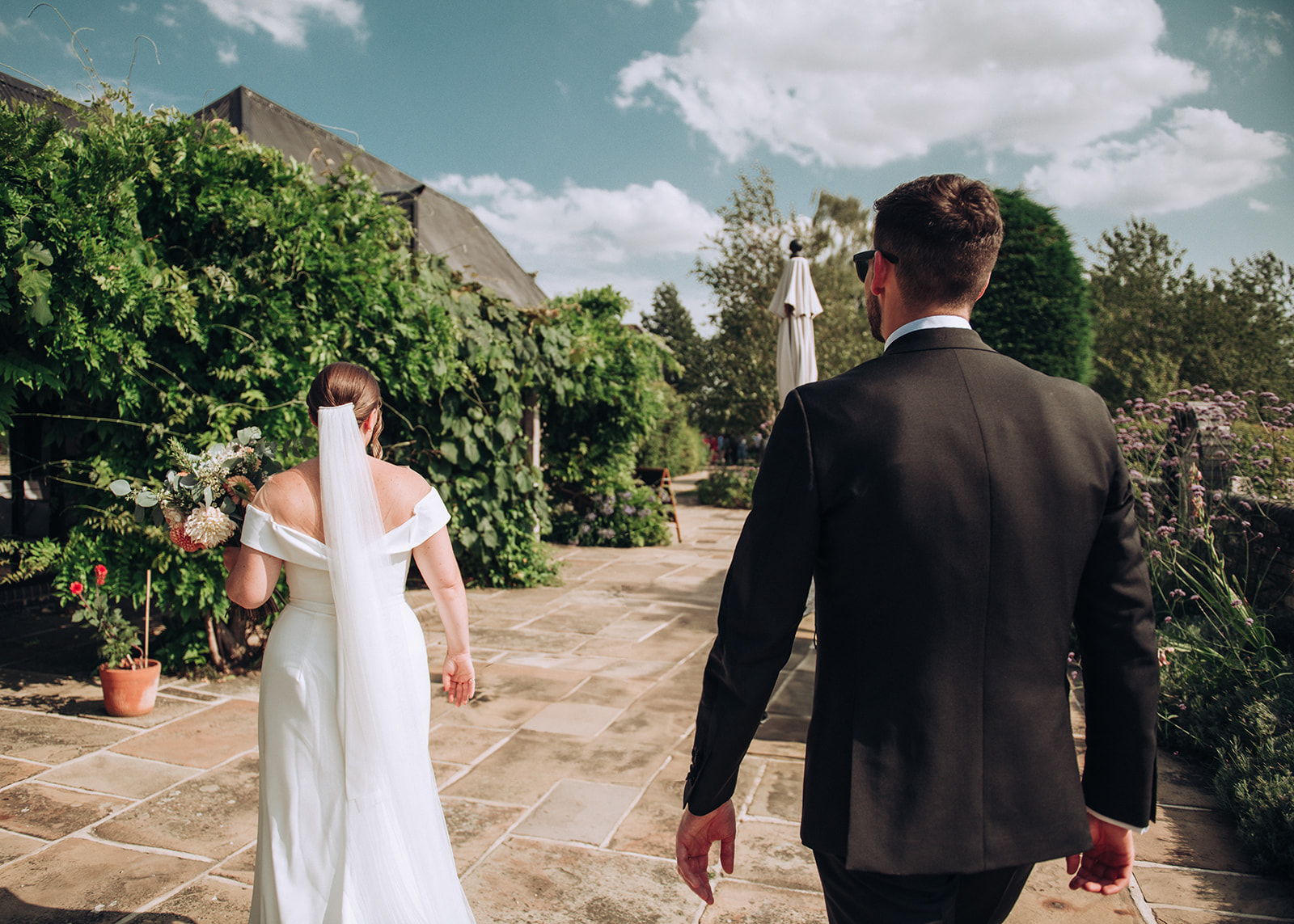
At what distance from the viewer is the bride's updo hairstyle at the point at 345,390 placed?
7.81ft

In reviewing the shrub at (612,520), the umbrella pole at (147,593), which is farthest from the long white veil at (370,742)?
the shrub at (612,520)

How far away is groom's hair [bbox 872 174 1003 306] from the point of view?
129cm

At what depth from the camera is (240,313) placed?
4.61 meters

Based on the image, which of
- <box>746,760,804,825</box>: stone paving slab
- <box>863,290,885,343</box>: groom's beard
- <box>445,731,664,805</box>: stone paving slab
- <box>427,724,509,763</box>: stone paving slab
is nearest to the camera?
<box>863,290,885,343</box>: groom's beard

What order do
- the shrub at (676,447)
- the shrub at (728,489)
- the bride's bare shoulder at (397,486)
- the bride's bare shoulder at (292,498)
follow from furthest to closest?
1. the shrub at (676,447)
2. the shrub at (728,489)
3. the bride's bare shoulder at (397,486)
4. the bride's bare shoulder at (292,498)

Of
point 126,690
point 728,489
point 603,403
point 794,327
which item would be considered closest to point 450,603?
point 126,690

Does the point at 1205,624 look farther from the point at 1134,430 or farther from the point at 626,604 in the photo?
the point at 626,604

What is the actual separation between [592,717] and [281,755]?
2.47 meters

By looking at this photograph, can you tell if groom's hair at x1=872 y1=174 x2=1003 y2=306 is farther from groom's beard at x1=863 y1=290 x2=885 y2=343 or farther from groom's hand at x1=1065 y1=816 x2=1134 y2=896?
groom's hand at x1=1065 y1=816 x2=1134 y2=896

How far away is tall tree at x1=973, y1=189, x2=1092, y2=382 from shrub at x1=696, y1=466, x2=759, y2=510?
21.3 feet

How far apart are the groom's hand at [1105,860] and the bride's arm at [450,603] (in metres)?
1.73

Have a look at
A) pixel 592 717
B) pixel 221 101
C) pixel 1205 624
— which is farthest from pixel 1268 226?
pixel 221 101

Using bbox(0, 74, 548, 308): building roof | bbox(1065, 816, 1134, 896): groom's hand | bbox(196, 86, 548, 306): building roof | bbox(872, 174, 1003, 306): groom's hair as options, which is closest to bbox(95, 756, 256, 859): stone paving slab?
bbox(1065, 816, 1134, 896): groom's hand

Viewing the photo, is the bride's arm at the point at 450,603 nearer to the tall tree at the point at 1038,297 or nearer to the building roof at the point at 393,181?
the building roof at the point at 393,181
